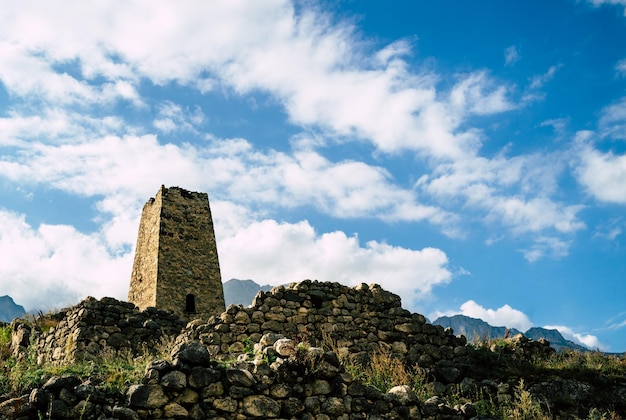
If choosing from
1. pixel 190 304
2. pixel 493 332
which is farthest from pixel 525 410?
pixel 190 304

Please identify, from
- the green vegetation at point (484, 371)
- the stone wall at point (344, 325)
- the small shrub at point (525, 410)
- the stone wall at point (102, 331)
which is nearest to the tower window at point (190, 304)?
the stone wall at point (102, 331)

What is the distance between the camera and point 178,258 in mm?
20594

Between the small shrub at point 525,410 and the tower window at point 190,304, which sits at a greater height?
the tower window at point 190,304

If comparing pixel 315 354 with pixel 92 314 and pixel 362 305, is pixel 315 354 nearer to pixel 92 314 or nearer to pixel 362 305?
pixel 362 305

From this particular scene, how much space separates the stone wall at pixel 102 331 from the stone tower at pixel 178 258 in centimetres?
598

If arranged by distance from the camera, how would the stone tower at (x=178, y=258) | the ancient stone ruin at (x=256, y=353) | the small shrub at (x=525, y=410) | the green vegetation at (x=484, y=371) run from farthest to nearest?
the stone tower at (x=178, y=258), the small shrub at (x=525, y=410), the green vegetation at (x=484, y=371), the ancient stone ruin at (x=256, y=353)

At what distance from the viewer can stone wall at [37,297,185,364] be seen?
39.8 ft

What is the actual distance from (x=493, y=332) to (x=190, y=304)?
10.4 m

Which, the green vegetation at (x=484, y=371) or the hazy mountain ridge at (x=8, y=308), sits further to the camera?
the hazy mountain ridge at (x=8, y=308)

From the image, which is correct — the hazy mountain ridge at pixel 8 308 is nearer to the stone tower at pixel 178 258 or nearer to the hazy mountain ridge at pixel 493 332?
the hazy mountain ridge at pixel 493 332

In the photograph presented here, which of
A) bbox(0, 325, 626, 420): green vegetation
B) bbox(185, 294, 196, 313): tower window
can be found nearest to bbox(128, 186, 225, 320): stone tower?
bbox(185, 294, 196, 313): tower window

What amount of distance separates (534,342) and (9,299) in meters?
213

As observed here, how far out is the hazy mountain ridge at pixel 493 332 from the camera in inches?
510

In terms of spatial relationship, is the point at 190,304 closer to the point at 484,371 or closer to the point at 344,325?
the point at 344,325
